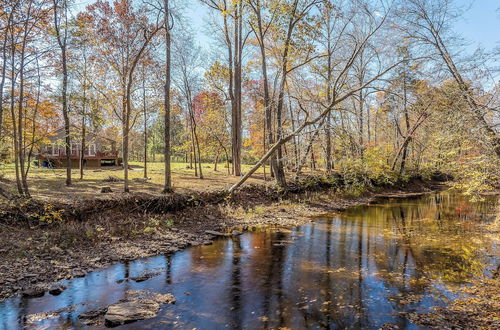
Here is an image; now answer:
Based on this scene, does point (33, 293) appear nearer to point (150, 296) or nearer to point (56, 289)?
point (56, 289)

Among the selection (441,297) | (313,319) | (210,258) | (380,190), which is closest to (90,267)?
(210,258)

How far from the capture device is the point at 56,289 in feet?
23.3

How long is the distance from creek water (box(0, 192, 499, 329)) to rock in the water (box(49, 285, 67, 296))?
165 millimetres

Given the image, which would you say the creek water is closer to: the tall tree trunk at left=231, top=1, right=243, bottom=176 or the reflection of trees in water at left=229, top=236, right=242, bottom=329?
the reflection of trees in water at left=229, top=236, right=242, bottom=329

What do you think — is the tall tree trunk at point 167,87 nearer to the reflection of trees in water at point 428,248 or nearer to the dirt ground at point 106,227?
the dirt ground at point 106,227

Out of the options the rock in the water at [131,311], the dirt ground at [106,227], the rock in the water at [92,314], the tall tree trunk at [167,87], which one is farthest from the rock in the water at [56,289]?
the tall tree trunk at [167,87]

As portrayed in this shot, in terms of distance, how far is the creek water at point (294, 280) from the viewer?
600cm

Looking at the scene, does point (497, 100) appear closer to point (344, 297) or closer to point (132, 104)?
point (344, 297)

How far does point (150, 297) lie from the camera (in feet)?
22.7

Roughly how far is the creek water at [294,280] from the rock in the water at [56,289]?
16 centimetres

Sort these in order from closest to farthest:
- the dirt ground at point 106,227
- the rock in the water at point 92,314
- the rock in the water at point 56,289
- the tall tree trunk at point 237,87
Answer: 1. the rock in the water at point 92,314
2. the rock in the water at point 56,289
3. the dirt ground at point 106,227
4. the tall tree trunk at point 237,87

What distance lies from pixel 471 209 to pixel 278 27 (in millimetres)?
16033

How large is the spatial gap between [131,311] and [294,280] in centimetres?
385

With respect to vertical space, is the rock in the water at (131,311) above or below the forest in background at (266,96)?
below
